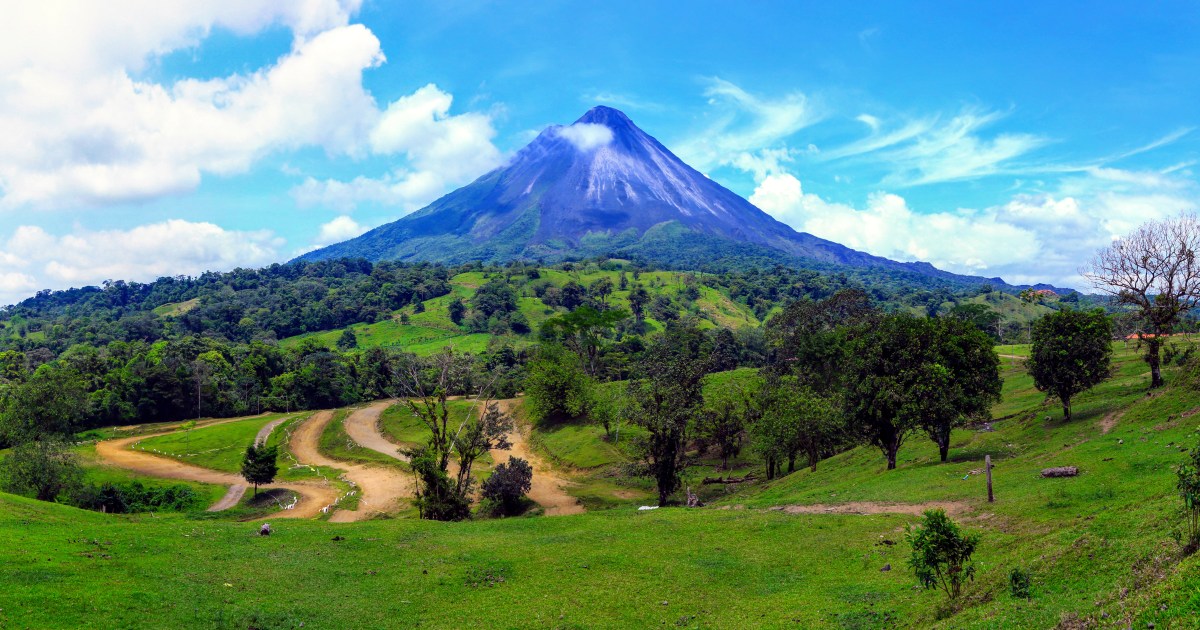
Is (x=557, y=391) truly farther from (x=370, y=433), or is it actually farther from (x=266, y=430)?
(x=266, y=430)

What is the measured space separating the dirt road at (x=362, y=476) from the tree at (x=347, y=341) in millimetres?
56827

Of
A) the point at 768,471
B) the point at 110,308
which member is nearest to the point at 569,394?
the point at 768,471

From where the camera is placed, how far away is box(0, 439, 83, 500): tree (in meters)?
37.4

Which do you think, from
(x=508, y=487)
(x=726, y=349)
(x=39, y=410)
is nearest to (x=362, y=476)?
(x=508, y=487)

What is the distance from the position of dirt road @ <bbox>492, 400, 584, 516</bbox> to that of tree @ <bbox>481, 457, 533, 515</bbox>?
2.39 meters

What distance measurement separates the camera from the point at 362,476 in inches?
2098

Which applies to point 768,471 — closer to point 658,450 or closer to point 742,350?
point 658,450

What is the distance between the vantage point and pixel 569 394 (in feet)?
226

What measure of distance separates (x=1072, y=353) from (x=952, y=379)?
6637mm

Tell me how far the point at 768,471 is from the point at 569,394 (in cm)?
2838

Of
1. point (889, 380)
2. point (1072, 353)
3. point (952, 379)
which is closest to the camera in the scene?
point (1072, 353)

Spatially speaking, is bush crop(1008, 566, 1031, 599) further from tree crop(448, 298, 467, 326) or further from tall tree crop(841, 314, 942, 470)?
tree crop(448, 298, 467, 326)

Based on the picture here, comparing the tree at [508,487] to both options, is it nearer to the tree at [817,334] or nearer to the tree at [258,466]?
the tree at [258,466]

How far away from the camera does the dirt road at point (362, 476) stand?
43.1 metres
